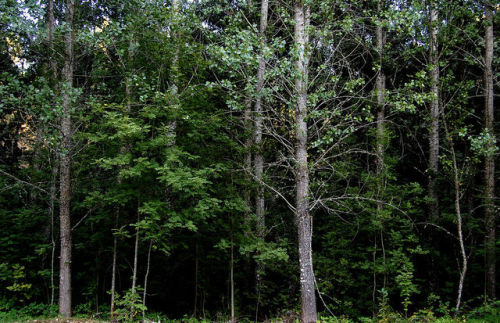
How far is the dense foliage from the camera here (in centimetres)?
698

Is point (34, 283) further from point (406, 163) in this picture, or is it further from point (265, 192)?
point (406, 163)

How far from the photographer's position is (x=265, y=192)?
32.3ft

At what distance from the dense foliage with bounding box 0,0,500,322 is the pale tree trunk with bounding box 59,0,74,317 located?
80 mm

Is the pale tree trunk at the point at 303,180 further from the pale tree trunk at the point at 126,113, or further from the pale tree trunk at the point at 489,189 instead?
the pale tree trunk at the point at 489,189

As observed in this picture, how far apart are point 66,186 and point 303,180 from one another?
18.6 ft

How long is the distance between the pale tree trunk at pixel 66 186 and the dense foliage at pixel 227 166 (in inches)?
3.1

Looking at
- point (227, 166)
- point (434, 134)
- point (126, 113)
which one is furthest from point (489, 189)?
point (126, 113)

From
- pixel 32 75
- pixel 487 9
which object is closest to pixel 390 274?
pixel 487 9

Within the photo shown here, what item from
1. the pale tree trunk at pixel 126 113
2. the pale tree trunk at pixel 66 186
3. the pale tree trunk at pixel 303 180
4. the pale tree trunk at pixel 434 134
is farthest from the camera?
the pale tree trunk at pixel 434 134

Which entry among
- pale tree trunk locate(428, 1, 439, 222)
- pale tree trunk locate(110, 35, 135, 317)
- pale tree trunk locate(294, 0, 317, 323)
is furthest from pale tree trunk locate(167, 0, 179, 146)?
pale tree trunk locate(428, 1, 439, 222)

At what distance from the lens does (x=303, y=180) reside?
7.06 m

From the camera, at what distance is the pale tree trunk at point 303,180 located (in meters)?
6.65

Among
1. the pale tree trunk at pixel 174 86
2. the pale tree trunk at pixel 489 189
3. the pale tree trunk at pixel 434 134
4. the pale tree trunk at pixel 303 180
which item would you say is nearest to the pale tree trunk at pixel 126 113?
the pale tree trunk at pixel 174 86

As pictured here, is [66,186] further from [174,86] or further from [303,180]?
[303,180]
